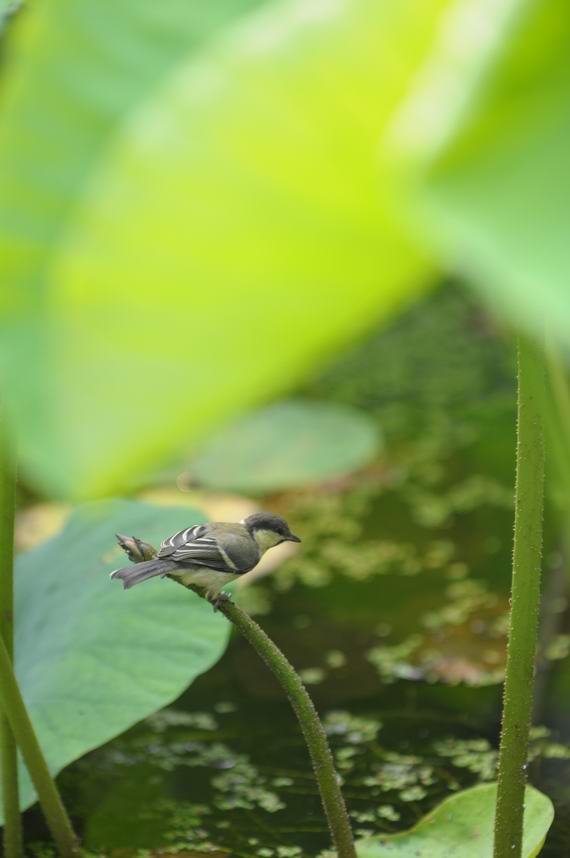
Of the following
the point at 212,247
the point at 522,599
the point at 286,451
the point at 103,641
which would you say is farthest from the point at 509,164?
the point at 286,451

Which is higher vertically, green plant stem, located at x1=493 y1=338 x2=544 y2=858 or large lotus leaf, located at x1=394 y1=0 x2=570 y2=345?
large lotus leaf, located at x1=394 y1=0 x2=570 y2=345

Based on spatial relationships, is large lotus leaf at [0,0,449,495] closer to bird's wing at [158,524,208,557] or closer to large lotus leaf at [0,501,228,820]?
bird's wing at [158,524,208,557]

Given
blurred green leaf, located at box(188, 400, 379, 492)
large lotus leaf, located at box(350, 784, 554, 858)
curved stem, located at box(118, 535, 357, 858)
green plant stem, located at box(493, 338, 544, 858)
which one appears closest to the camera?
green plant stem, located at box(493, 338, 544, 858)

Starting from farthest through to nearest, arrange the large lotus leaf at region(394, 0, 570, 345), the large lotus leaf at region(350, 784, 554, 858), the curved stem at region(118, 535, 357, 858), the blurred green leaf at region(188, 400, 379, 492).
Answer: the blurred green leaf at region(188, 400, 379, 492), the large lotus leaf at region(350, 784, 554, 858), the curved stem at region(118, 535, 357, 858), the large lotus leaf at region(394, 0, 570, 345)

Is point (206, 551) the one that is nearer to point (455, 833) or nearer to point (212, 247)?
point (455, 833)

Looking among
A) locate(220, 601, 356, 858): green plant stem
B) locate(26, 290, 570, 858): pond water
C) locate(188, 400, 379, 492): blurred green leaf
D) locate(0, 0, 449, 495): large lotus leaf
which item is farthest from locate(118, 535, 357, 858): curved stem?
locate(188, 400, 379, 492): blurred green leaf

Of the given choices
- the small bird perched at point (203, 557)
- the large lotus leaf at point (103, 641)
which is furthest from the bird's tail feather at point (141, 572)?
the large lotus leaf at point (103, 641)

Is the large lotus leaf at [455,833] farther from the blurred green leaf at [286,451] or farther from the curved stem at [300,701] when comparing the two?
the blurred green leaf at [286,451]
